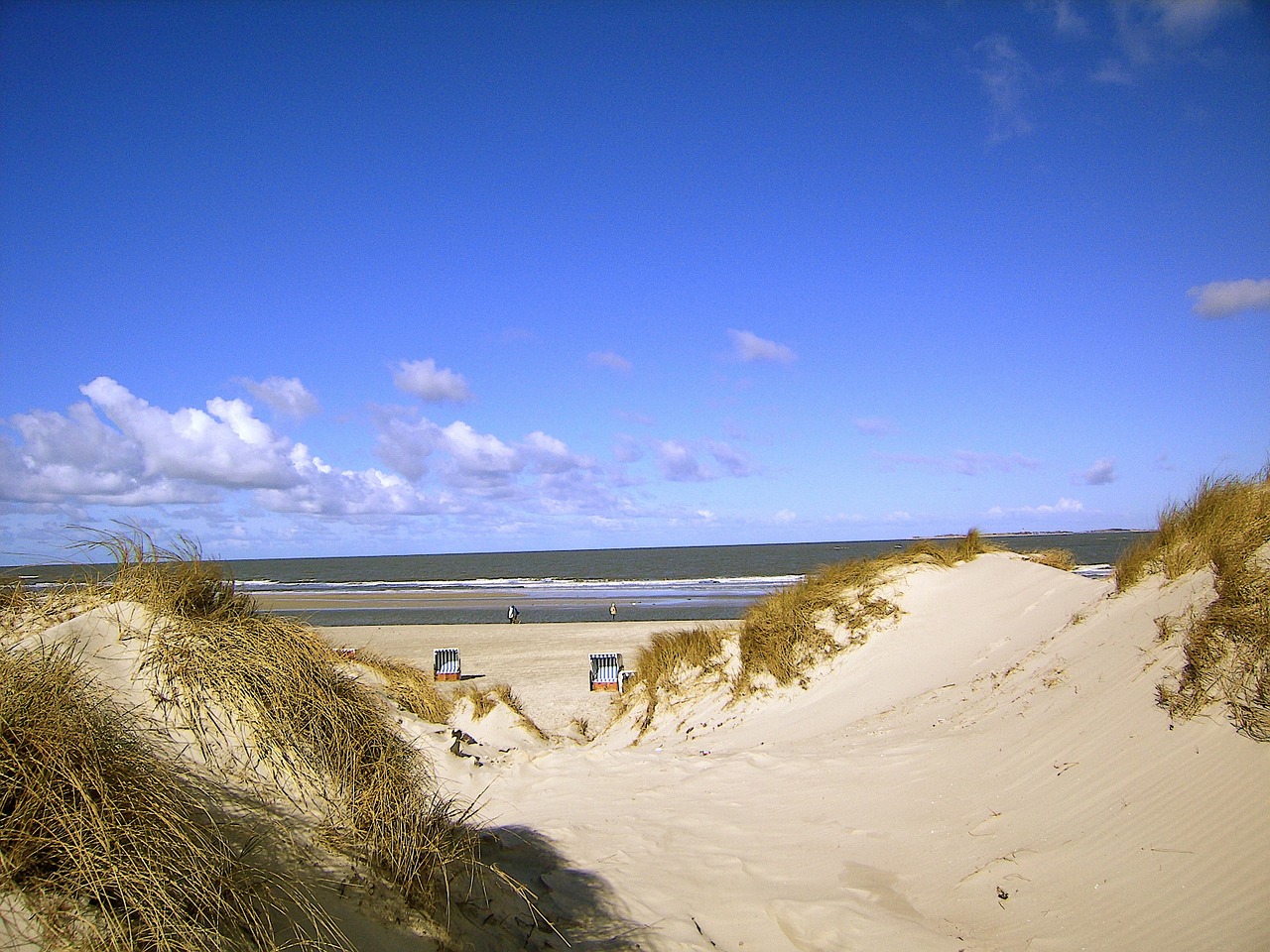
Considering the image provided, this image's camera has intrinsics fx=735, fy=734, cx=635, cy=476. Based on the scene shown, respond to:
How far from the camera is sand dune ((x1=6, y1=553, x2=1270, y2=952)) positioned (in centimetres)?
446

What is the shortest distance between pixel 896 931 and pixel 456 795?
4.85m

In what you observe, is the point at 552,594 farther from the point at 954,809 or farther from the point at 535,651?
the point at 954,809

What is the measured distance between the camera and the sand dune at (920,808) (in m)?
4.46

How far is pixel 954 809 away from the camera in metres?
6.31

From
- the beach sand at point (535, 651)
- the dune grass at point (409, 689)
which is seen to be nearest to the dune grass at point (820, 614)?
the beach sand at point (535, 651)

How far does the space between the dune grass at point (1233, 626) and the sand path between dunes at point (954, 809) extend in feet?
0.71

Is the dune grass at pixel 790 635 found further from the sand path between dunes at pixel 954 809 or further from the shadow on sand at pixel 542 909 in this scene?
the shadow on sand at pixel 542 909

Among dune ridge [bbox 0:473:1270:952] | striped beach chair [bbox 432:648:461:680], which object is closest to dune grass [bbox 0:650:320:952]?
dune ridge [bbox 0:473:1270:952]

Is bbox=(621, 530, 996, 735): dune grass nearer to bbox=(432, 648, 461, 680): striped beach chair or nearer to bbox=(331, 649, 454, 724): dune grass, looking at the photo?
bbox=(331, 649, 454, 724): dune grass

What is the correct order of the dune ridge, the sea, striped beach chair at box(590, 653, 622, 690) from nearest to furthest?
1. the dune ridge
2. striped beach chair at box(590, 653, 622, 690)
3. the sea

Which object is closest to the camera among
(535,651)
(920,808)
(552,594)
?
(920,808)

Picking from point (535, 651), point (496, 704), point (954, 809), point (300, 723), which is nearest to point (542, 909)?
point (300, 723)

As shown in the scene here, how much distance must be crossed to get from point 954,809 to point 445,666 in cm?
1572

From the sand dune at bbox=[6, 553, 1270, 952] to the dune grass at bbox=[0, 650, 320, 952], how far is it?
0.67ft
